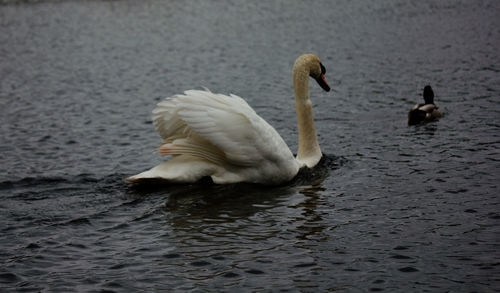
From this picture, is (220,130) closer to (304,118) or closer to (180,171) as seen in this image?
(180,171)

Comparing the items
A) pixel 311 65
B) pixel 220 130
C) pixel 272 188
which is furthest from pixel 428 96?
pixel 220 130

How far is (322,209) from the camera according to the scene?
790cm

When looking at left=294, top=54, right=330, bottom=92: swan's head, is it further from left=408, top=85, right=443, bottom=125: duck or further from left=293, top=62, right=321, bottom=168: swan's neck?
left=408, top=85, right=443, bottom=125: duck

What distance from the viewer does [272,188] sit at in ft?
28.8

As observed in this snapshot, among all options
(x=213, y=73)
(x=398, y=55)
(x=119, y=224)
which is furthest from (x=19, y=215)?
(x=398, y=55)

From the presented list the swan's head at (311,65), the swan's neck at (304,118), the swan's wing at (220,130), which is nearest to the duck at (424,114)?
the swan's head at (311,65)

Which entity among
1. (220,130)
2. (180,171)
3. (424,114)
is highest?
(220,130)

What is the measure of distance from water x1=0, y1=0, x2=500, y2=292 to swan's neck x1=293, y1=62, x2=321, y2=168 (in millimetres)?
386

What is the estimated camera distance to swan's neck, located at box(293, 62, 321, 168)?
9.56 meters

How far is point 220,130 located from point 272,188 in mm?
1238

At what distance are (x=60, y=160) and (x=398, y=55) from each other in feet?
40.9

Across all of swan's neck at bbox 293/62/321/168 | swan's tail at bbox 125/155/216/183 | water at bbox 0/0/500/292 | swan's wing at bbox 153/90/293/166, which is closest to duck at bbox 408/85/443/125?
water at bbox 0/0/500/292

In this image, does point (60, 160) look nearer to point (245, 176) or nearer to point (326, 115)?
point (245, 176)

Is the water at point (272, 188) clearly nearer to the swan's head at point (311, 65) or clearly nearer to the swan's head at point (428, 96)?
the swan's head at point (428, 96)
